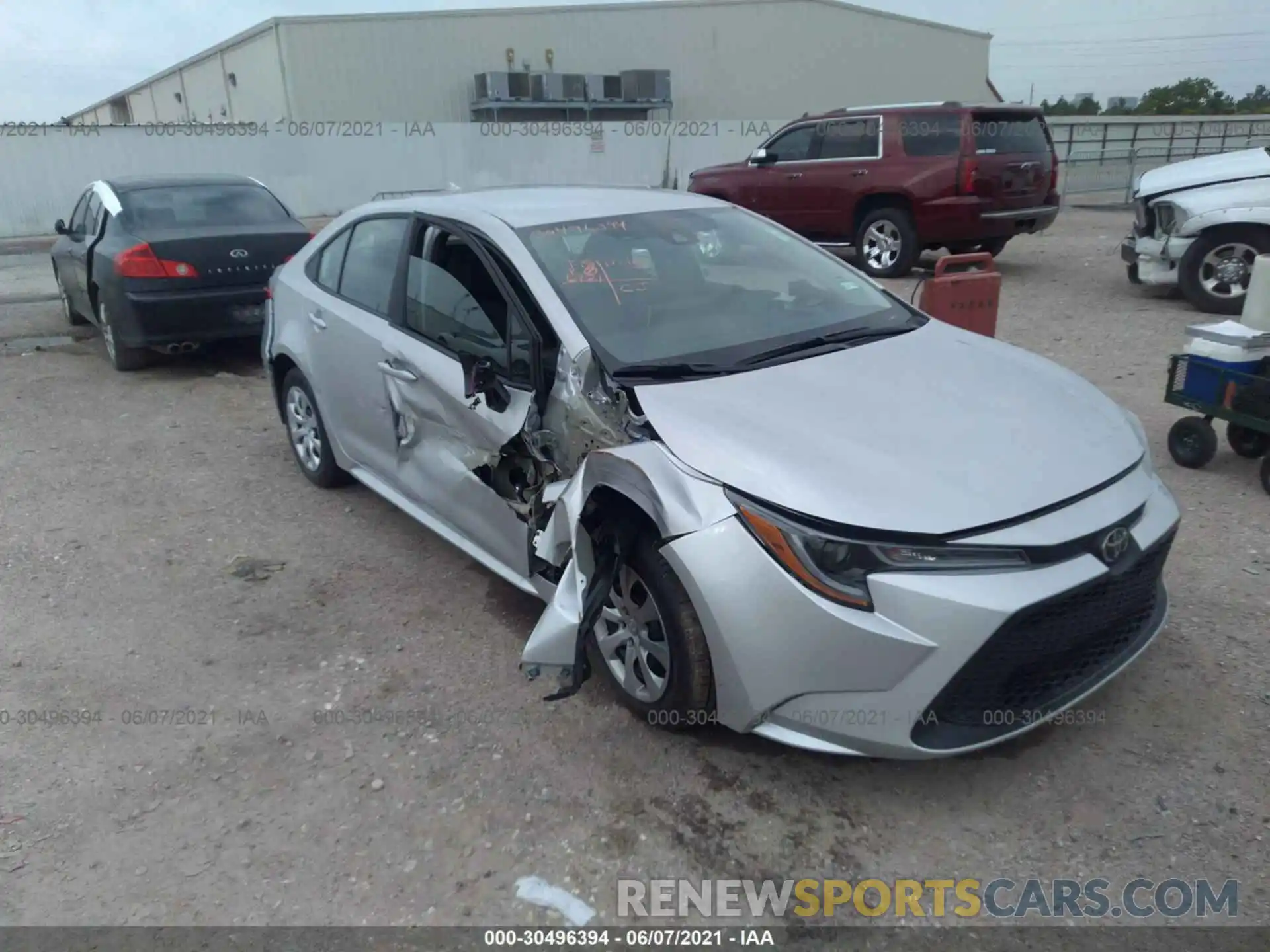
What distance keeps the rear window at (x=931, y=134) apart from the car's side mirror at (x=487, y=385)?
8.83 meters

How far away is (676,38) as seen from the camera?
107 ft

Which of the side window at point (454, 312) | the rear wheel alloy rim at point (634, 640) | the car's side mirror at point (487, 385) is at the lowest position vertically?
the rear wheel alloy rim at point (634, 640)

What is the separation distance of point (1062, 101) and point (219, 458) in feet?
260

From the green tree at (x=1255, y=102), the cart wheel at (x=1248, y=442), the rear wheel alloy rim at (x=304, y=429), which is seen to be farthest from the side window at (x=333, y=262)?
the green tree at (x=1255, y=102)

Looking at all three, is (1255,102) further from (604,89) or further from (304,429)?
(304,429)

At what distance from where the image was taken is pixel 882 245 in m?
11.3

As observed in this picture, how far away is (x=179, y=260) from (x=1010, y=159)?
8541mm

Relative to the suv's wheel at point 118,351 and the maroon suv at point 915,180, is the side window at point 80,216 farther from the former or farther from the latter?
the maroon suv at point 915,180

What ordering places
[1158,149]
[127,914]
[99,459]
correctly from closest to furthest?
[127,914] → [99,459] → [1158,149]

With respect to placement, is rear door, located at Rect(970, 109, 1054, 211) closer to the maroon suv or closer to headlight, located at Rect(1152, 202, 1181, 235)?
the maroon suv

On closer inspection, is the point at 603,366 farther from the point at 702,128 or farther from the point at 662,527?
the point at 702,128

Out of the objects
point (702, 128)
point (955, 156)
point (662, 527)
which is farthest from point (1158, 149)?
point (662, 527)

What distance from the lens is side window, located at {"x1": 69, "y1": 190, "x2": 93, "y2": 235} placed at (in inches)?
349

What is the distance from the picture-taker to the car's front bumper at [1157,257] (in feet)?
29.4
